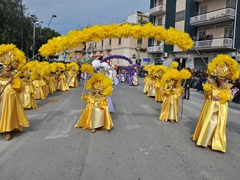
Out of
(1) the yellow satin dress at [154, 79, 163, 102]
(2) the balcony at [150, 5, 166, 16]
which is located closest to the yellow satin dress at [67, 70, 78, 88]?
(1) the yellow satin dress at [154, 79, 163, 102]

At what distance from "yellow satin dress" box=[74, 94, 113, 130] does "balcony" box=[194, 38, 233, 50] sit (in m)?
21.0

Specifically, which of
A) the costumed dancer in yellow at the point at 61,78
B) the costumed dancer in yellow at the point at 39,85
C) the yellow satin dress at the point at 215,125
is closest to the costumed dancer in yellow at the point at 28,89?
the costumed dancer in yellow at the point at 39,85

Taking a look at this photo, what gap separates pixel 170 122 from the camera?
310 inches

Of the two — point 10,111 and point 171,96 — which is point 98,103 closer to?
point 10,111

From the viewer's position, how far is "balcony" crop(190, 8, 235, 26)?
23.7 meters

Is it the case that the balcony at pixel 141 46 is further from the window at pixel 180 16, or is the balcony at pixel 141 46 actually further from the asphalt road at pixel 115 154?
the asphalt road at pixel 115 154

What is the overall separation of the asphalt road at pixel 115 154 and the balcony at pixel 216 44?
1880 cm


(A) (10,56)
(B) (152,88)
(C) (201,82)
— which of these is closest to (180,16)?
(C) (201,82)

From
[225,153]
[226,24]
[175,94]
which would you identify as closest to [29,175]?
[225,153]

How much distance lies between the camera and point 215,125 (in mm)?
5246

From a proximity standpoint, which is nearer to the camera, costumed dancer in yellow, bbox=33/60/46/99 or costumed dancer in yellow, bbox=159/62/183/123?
costumed dancer in yellow, bbox=159/62/183/123

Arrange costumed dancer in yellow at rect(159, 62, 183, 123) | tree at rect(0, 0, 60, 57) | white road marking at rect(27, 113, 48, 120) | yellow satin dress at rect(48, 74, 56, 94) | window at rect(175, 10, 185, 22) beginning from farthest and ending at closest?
window at rect(175, 10, 185, 22) < tree at rect(0, 0, 60, 57) < yellow satin dress at rect(48, 74, 56, 94) < costumed dancer in yellow at rect(159, 62, 183, 123) < white road marking at rect(27, 113, 48, 120)

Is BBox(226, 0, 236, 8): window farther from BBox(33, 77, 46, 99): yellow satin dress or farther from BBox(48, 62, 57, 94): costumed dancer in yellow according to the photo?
BBox(33, 77, 46, 99): yellow satin dress

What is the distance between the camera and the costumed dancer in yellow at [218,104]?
5.22 meters
